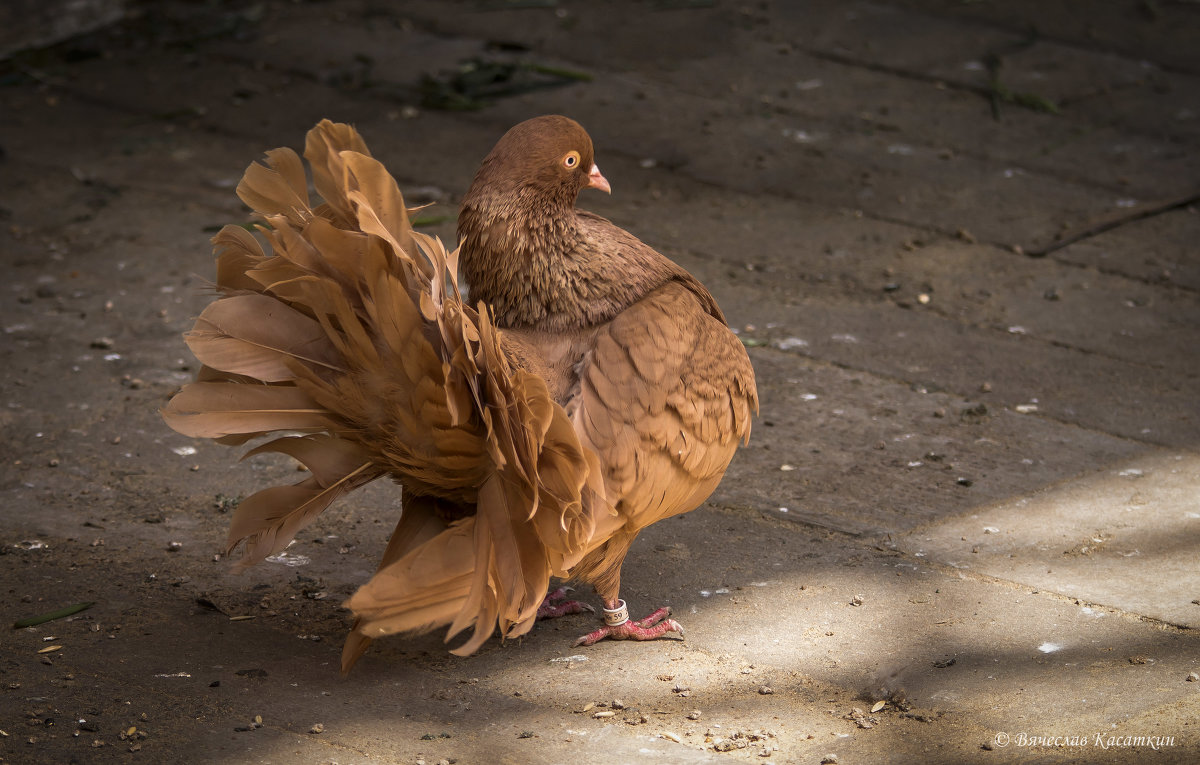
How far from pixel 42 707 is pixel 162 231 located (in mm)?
3948

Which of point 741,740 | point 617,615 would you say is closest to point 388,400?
point 617,615

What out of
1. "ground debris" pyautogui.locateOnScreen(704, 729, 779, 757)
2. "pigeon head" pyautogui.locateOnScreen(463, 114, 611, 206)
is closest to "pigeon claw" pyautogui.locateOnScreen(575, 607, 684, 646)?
"ground debris" pyautogui.locateOnScreen(704, 729, 779, 757)

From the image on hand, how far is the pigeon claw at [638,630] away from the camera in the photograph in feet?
11.3

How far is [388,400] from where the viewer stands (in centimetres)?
283

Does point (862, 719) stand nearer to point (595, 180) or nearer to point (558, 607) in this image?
point (558, 607)

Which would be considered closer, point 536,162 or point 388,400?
point 388,400

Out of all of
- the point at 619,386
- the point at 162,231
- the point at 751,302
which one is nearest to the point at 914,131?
the point at 751,302

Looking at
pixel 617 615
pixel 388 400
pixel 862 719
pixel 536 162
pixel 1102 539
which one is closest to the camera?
pixel 388 400

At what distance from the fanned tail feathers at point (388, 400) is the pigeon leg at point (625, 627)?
53 cm

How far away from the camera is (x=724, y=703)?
3.11 metres

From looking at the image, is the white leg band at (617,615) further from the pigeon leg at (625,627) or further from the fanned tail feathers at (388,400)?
the fanned tail feathers at (388,400)

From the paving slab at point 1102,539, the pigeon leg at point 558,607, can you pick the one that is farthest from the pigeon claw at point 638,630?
the paving slab at point 1102,539

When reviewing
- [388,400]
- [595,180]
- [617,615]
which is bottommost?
[617,615]

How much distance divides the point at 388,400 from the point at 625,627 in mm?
1070
